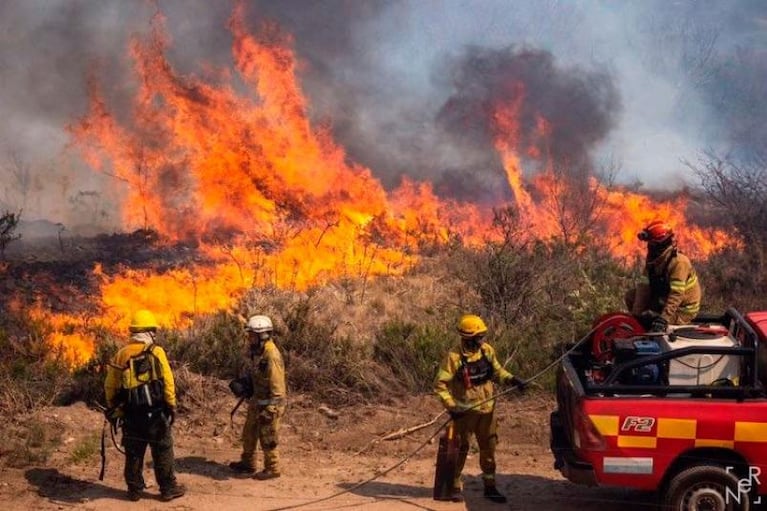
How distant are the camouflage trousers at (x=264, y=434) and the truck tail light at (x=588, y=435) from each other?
3082 mm

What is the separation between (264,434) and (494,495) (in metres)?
2.20

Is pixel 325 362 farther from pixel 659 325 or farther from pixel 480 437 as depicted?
pixel 659 325

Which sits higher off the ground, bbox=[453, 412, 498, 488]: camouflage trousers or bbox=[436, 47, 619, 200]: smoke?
bbox=[436, 47, 619, 200]: smoke

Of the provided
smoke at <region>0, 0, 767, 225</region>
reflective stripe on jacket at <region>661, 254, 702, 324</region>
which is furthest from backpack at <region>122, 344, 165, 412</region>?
smoke at <region>0, 0, 767, 225</region>

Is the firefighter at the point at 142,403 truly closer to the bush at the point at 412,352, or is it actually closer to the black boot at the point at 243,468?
the black boot at the point at 243,468

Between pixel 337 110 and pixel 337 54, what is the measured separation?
64.9 inches

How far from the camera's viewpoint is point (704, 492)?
620cm

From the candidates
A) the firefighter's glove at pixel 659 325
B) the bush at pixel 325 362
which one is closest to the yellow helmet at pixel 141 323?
the bush at pixel 325 362

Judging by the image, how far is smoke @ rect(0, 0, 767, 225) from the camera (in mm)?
18906

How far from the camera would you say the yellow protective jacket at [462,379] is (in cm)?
739

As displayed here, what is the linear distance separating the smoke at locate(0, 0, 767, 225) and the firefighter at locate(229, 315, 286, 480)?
1096cm

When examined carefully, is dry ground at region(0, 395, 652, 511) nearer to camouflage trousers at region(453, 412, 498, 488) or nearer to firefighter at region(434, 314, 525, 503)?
camouflage trousers at region(453, 412, 498, 488)

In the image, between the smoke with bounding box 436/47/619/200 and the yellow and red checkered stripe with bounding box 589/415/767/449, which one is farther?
the smoke with bounding box 436/47/619/200

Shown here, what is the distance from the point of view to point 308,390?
1033 cm
